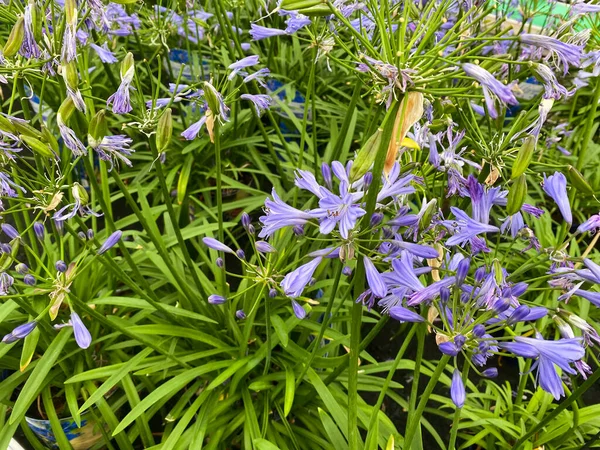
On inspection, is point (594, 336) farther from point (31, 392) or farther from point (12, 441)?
point (12, 441)

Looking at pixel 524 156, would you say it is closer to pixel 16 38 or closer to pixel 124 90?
pixel 124 90

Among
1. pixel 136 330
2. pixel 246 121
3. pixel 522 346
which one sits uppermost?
pixel 522 346

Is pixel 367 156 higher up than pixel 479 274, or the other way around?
pixel 367 156

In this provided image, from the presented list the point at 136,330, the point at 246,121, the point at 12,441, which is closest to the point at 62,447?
the point at 12,441

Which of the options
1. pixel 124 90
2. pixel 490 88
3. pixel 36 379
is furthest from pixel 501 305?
pixel 36 379

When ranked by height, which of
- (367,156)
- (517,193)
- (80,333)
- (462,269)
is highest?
(367,156)

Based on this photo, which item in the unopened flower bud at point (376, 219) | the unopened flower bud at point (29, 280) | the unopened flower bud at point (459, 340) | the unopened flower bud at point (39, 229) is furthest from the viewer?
the unopened flower bud at point (39, 229)

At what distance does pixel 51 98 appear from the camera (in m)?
2.89

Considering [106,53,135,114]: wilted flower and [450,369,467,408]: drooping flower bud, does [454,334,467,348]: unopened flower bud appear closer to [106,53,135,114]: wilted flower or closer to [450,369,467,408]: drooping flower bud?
[450,369,467,408]: drooping flower bud

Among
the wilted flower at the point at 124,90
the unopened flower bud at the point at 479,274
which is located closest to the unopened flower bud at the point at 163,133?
the wilted flower at the point at 124,90

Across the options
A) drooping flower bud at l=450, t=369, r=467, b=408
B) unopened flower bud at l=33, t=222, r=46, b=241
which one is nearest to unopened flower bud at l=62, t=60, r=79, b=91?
unopened flower bud at l=33, t=222, r=46, b=241

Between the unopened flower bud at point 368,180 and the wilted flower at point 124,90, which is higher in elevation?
the wilted flower at point 124,90

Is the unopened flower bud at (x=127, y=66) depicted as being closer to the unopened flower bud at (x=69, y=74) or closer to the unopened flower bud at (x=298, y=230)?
the unopened flower bud at (x=69, y=74)

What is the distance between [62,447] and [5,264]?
78 centimetres
